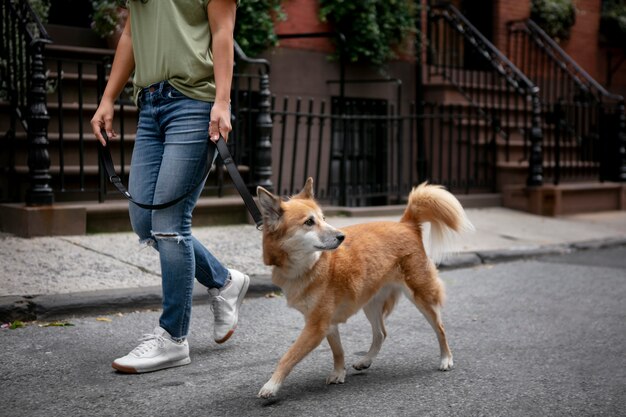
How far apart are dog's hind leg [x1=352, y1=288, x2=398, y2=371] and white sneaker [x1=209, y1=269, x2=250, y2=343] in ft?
2.41

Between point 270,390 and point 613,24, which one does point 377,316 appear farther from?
point 613,24

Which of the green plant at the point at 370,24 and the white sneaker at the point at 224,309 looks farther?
the green plant at the point at 370,24

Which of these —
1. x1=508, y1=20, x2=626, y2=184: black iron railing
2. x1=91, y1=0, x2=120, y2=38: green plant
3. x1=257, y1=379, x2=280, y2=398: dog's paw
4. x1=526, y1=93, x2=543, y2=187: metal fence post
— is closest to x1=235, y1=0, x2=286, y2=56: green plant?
x1=91, y1=0, x2=120, y2=38: green plant

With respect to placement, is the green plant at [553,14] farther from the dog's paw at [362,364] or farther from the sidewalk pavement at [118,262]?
the dog's paw at [362,364]

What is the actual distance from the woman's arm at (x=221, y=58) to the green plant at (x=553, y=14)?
12.0 metres

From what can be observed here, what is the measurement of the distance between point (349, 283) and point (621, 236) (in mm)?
6844

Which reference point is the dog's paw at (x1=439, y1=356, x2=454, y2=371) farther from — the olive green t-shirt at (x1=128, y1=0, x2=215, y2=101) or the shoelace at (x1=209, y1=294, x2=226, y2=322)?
the olive green t-shirt at (x1=128, y1=0, x2=215, y2=101)

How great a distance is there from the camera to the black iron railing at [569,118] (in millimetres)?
12453

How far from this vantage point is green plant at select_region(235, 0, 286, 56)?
9875 millimetres

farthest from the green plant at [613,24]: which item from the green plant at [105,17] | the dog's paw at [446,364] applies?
the dog's paw at [446,364]

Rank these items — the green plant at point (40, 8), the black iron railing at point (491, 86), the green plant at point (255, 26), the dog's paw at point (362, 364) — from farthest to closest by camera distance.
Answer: the black iron railing at point (491, 86)
the green plant at point (255, 26)
the green plant at point (40, 8)
the dog's paw at point (362, 364)

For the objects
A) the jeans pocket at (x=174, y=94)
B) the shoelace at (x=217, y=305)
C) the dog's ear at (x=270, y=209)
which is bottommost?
the shoelace at (x=217, y=305)

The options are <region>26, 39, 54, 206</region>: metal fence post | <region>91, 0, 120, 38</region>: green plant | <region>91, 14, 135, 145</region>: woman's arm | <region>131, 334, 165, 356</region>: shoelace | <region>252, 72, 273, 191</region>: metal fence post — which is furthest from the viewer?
<region>91, 0, 120, 38</region>: green plant

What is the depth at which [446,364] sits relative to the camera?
405cm
